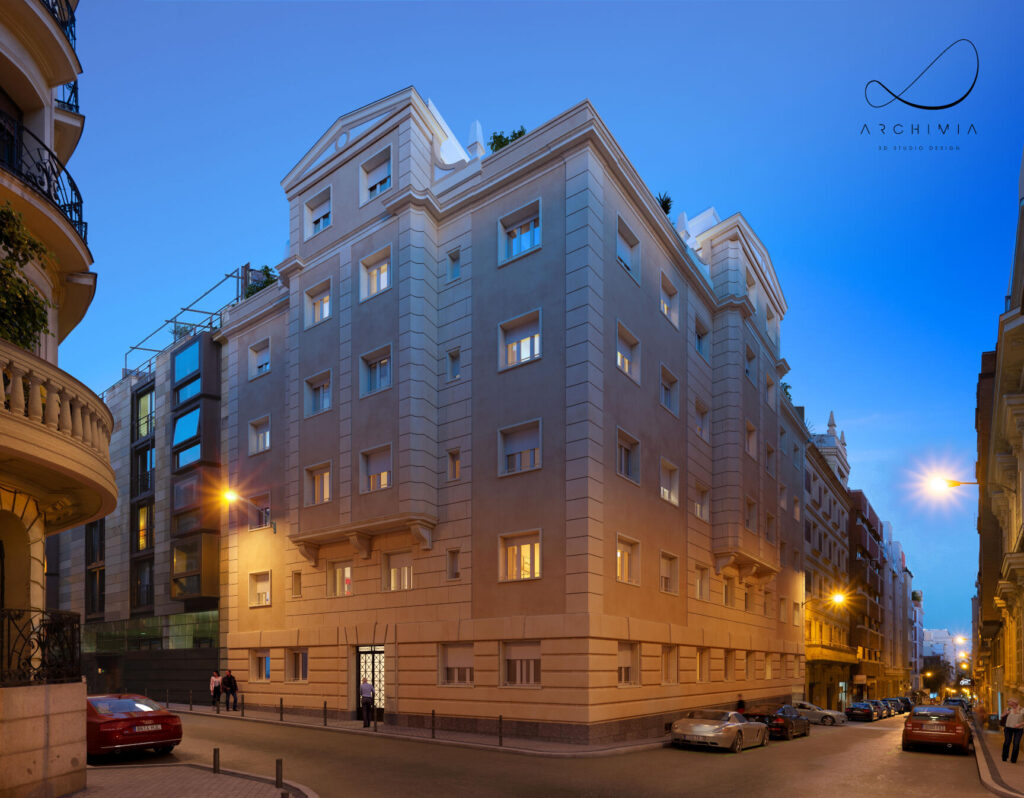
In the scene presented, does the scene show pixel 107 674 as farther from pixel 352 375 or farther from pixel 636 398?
pixel 636 398

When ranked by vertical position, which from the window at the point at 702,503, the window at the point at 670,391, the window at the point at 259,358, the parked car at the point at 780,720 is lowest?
the parked car at the point at 780,720

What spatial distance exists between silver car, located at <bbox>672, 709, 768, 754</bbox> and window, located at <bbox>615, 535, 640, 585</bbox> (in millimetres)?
4749

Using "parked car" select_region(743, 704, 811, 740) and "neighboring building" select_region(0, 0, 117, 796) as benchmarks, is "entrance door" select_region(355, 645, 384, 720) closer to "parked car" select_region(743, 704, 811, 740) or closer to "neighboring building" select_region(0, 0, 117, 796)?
"parked car" select_region(743, 704, 811, 740)

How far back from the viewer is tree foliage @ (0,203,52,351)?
11961 mm

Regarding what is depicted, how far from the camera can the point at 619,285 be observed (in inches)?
1150

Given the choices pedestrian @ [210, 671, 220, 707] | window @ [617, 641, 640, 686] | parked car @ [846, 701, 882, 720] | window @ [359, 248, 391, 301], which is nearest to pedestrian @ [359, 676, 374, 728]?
window @ [617, 641, 640, 686]

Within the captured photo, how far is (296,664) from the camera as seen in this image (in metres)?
34.2

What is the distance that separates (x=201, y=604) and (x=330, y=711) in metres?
13.2

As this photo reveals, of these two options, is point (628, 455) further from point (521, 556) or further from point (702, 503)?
point (702, 503)

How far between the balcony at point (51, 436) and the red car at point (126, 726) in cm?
618

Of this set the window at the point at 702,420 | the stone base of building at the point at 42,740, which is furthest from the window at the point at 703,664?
the stone base of building at the point at 42,740

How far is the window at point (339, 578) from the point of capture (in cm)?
3206

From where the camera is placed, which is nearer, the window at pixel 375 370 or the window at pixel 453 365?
the window at pixel 453 365

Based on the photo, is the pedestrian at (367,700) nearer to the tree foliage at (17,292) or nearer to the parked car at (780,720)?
the parked car at (780,720)
